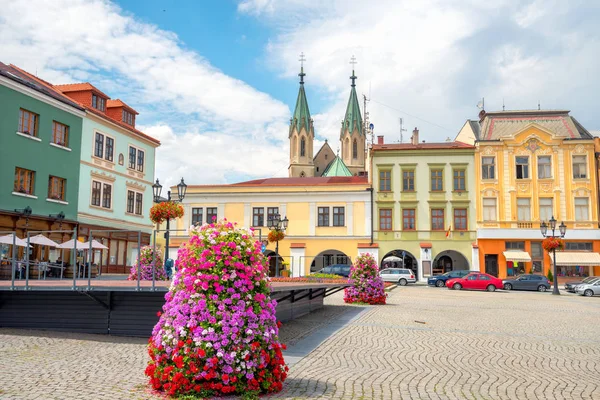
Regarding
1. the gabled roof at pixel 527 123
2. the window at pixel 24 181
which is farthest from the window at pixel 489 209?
the window at pixel 24 181

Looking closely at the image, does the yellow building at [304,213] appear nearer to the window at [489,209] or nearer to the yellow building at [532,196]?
the window at [489,209]

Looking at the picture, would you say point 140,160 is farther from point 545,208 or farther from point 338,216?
point 545,208

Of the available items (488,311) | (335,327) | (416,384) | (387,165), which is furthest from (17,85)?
(387,165)

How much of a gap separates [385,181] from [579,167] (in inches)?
605

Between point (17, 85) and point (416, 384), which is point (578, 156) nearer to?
→ point (17, 85)

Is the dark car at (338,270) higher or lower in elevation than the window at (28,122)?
lower

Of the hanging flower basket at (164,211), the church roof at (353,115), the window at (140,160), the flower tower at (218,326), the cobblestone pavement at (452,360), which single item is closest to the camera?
the flower tower at (218,326)

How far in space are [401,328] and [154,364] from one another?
29.1 ft

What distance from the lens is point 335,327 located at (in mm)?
15109

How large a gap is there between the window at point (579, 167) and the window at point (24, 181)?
130 ft

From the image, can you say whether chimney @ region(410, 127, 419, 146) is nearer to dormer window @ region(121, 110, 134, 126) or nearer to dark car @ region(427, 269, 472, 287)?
dark car @ region(427, 269, 472, 287)

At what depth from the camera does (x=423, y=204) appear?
4884 centimetres

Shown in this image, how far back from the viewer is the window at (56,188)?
31.2 m

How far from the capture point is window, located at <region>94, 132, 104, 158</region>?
115 ft
